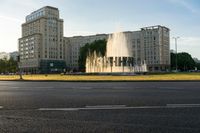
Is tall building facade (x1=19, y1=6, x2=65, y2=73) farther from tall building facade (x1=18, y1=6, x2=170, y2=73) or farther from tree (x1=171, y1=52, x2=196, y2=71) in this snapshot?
tree (x1=171, y1=52, x2=196, y2=71)

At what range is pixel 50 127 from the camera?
5691mm

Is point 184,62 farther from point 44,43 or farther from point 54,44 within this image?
point 44,43

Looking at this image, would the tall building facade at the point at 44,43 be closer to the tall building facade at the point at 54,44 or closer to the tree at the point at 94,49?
the tall building facade at the point at 54,44

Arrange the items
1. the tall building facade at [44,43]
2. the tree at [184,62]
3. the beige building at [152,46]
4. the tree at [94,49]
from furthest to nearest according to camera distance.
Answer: the beige building at [152,46]
the tall building facade at [44,43]
the tree at [184,62]
the tree at [94,49]

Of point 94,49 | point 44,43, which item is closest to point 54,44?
point 44,43

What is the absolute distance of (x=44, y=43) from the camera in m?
175

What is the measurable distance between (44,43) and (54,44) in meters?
8.20

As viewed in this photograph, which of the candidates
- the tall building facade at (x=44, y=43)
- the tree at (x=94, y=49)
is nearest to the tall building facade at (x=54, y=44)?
the tall building facade at (x=44, y=43)

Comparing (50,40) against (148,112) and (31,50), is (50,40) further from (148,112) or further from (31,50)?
(148,112)

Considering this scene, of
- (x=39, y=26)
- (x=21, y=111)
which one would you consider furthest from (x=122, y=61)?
(x=39, y=26)

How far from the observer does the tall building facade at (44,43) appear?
173750 millimetres

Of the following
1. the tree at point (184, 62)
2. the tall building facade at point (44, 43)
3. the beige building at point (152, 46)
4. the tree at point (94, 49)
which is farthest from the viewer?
the beige building at point (152, 46)

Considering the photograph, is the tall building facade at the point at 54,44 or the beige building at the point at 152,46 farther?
the beige building at the point at 152,46

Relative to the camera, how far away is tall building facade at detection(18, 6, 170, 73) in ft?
573
